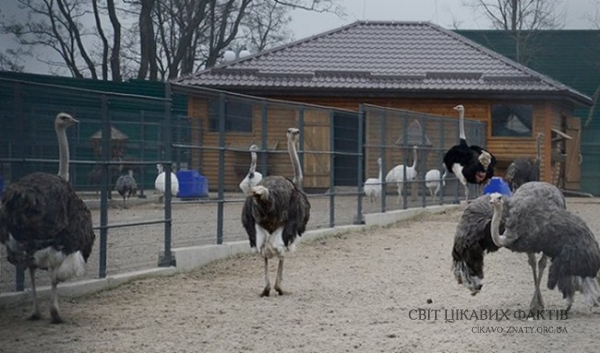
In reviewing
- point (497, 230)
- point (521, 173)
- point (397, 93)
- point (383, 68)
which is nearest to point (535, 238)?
point (497, 230)

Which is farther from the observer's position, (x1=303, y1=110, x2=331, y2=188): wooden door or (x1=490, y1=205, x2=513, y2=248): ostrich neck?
(x1=303, y1=110, x2=331, y2=188): wooden door

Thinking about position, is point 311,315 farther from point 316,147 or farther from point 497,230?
point 316,147

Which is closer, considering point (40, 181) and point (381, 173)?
point (40, 181)

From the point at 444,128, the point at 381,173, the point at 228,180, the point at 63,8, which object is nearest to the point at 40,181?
the point at 63,8

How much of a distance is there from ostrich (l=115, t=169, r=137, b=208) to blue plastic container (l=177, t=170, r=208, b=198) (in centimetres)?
47

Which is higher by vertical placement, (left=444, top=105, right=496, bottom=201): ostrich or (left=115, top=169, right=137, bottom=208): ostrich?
(left=444, top=105, right=496, bottom=201): ostrich

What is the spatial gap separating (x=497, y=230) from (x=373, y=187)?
34.2 feet

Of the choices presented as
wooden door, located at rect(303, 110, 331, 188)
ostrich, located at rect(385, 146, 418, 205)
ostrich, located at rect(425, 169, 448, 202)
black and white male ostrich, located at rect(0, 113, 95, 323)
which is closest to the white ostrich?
black and white male ostrich, located at rect(0, 113, 95, 323)

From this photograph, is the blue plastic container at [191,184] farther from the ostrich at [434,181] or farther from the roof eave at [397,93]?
the roof eave at [397,93]

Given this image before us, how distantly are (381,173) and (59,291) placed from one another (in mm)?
10722

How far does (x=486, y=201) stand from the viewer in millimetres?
8859

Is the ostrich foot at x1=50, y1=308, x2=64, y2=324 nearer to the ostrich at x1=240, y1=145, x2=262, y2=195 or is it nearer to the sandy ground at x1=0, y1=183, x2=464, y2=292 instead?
the sandy ground at x1=0, y1=183, x2=464, y2=292

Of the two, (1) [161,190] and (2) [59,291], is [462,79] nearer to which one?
(1) [161,190]

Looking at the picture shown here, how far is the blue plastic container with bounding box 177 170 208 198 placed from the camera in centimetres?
1151
